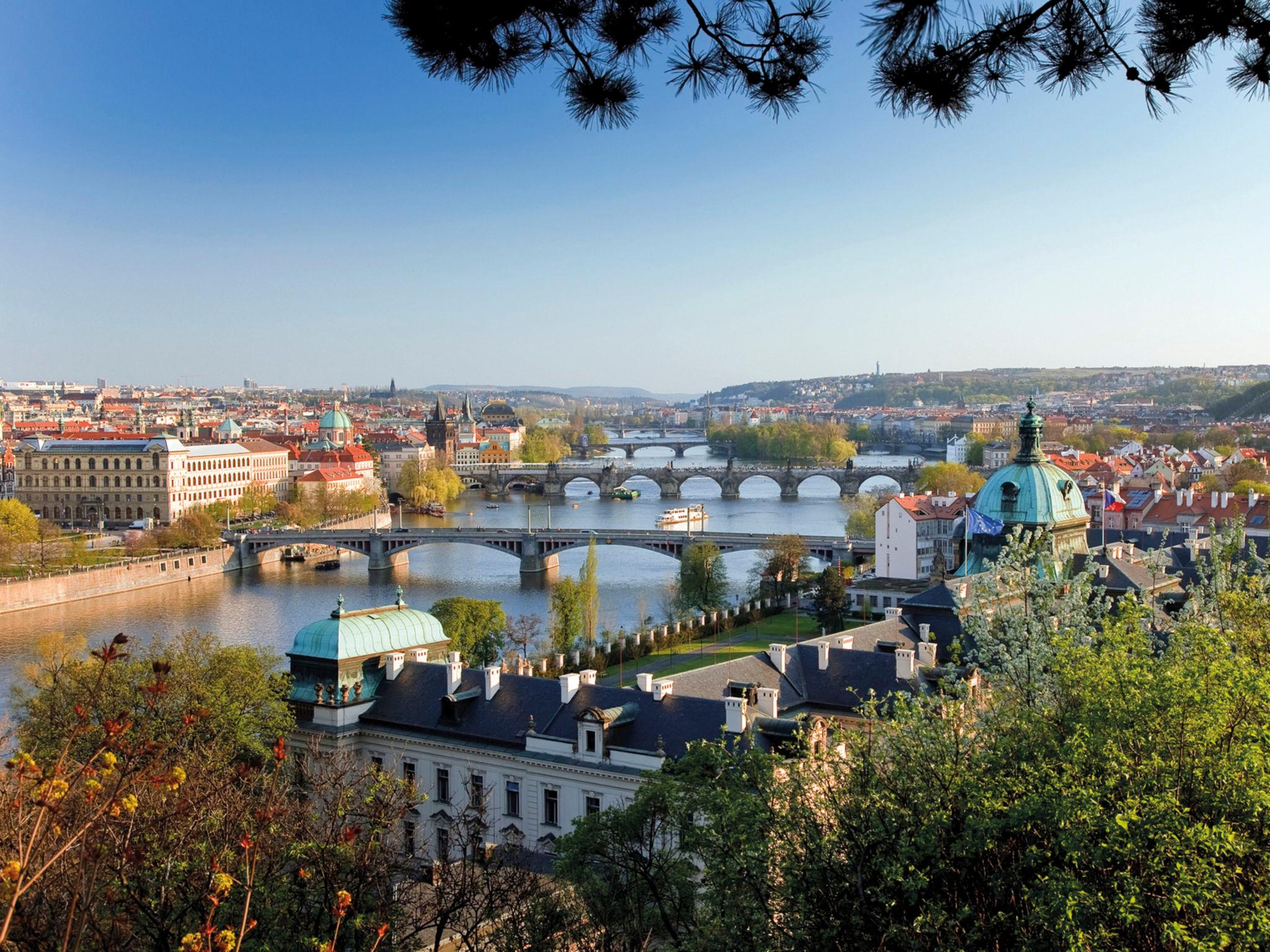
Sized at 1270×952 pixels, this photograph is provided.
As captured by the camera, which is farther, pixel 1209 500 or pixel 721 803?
pixel 1209 500

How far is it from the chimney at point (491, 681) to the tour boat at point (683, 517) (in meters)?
47.8

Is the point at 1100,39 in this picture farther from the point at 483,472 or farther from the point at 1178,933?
the point at 483,472

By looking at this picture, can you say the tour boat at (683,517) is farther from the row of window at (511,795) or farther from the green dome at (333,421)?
the row of window at (511,795)

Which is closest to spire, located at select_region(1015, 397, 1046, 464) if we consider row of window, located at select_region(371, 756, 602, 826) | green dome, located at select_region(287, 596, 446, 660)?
green dome, located at select_region(287, 596, 446, 660)

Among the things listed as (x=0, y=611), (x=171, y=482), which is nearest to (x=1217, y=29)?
(x=0, y=611)

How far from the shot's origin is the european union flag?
2688 cm

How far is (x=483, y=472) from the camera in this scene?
101 meters

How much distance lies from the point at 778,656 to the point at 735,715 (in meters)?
3.91

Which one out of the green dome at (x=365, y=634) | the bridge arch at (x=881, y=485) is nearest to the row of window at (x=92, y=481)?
the bridge arch at (x=881, y=485)

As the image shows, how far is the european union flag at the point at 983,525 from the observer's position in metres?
26.9

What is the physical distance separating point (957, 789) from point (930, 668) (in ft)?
33.2

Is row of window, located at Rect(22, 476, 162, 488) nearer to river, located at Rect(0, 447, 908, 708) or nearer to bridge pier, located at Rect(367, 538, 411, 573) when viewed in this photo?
river, located at Rect(0, 447, 908, 708)

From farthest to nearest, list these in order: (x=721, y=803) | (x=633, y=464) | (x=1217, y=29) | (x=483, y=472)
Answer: (x=633, y=464) < (x=483, y=472) < (x=721, y=803) < (x=1217, y=29)

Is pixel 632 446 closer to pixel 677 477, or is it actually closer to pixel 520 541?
pixel 677 477
